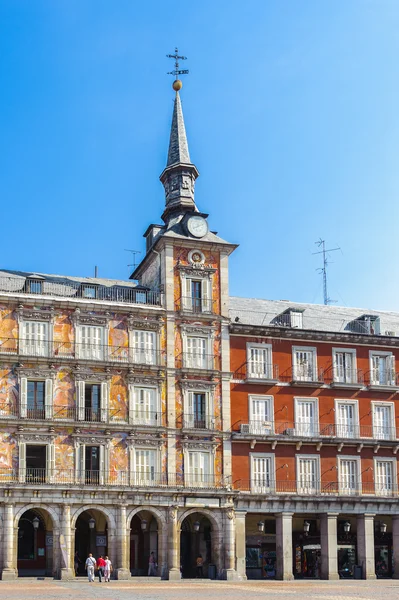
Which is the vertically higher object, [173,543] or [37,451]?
[37,451]

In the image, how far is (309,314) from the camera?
244ft

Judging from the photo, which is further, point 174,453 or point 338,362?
point 338,362

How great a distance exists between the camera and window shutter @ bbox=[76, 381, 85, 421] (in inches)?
2438

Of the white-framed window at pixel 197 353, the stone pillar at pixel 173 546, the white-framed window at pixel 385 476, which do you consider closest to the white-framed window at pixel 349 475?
the white-framed window at pixel 385 476

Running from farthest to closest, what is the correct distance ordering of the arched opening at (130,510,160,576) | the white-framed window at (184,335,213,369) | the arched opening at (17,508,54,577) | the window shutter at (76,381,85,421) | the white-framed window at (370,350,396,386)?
the white-framed window at (370,350,396,386) < the white-framed window at (184,335,213,369) < the arched opening at (130,510,160,576) < the arched opening at (17,508,54,577) < the window shutter at (76,381,85,421)

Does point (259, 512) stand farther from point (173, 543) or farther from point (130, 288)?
point (130, 288)

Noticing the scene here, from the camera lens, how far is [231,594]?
4644 cm

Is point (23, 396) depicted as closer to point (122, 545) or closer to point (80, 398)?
point (80, 398)

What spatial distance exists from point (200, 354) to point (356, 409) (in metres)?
12.9

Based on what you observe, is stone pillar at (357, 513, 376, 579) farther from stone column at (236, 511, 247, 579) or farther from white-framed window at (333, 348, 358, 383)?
white-framed window at (333, 348, 358, 383)

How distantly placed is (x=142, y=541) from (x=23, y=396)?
48.2ft

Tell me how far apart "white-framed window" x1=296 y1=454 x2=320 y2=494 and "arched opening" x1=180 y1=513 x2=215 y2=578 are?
7.16 meters

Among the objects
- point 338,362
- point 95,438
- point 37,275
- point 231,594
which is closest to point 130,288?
point 37,275

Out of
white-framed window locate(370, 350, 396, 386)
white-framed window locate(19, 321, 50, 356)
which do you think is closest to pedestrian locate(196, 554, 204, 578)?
white-framed window locate(19, 321, 50, 356)
